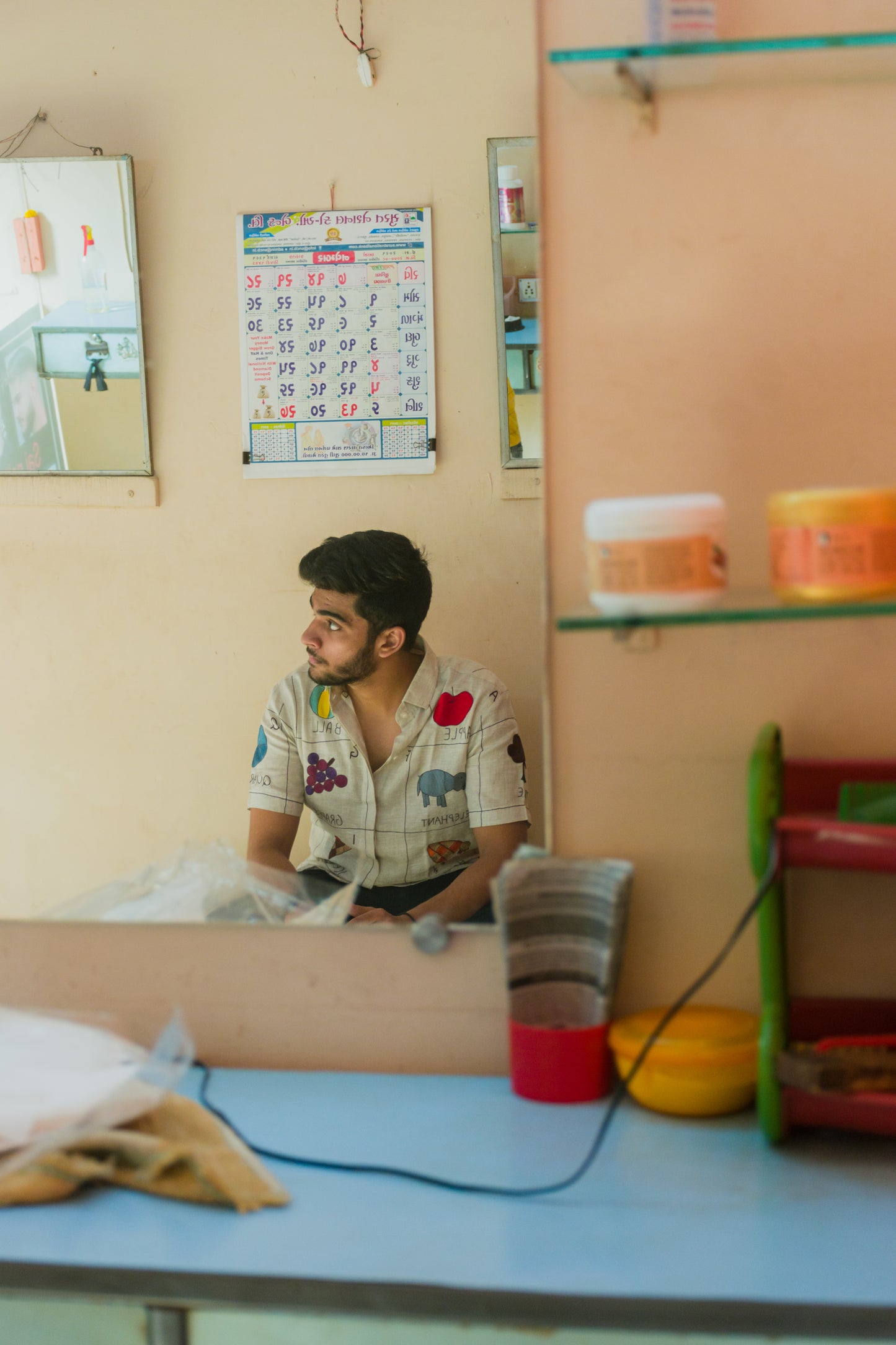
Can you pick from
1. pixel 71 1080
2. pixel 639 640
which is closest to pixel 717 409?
pixel 639 640

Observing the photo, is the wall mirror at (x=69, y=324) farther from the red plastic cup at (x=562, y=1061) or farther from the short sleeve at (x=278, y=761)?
the red plastic cup at (x=562, y=1061)

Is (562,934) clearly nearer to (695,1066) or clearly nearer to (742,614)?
(695,1066)

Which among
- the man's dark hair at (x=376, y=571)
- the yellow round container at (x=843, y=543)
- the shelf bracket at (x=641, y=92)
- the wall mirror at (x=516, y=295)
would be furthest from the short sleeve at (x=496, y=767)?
the shelf bracket at (x=641, y=92)

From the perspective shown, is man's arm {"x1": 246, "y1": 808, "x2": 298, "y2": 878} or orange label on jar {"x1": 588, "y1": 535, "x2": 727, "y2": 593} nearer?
orange label on jar {"x1": 588, "y1": 535, "x2": 727, "y2": 593}

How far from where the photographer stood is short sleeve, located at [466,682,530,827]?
2.81 ft

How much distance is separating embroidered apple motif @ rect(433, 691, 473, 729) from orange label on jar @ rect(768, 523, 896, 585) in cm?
36

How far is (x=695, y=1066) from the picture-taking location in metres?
0.68

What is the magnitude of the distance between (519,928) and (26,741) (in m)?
0.48

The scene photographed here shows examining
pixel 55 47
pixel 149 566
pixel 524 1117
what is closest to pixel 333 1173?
pixel 524 1117

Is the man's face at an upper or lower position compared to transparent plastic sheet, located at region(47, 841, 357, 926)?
upper

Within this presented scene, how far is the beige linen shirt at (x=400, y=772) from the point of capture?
881 mm

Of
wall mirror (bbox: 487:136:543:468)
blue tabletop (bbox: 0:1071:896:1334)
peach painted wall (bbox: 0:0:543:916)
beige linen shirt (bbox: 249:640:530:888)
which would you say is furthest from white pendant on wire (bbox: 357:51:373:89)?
blue tabletop (bbox: 0:1071:896:1334)

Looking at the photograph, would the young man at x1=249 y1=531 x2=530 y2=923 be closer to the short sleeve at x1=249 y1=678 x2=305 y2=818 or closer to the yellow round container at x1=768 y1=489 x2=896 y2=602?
the short sleeve at x1=249 y1=678 x2=305 y2=818

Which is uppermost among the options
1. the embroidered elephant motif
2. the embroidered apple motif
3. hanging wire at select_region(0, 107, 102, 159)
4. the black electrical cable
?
hanging wire at select_region(0, 107, 102, 159)
